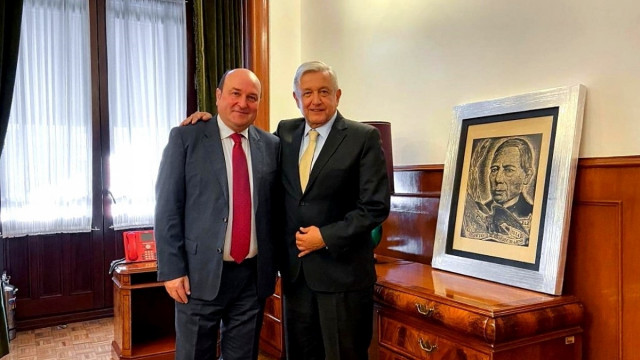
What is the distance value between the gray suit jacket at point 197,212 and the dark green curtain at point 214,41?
2.31 meters

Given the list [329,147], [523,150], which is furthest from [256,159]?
[523,150]

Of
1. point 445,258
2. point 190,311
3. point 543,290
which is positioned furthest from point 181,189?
point 543,290

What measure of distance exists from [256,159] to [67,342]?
2585mm

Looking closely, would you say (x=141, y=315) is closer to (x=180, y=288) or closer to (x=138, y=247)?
(x=138, y=247)

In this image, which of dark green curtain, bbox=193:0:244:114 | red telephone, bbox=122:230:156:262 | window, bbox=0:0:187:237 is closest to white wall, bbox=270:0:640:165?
dark green curtain, bbox=193:0:244:114

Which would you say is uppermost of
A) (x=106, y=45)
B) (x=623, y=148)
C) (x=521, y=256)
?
(x=106, y=45)

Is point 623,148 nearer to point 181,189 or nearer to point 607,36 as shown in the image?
point 607,36

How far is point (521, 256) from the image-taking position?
197 cm

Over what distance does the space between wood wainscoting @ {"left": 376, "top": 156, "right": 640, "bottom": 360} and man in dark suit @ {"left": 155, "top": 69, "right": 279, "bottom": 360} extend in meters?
1.14

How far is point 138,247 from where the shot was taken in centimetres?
299

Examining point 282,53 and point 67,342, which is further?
point 282,53

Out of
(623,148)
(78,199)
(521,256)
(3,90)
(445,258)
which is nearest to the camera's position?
(623,148)

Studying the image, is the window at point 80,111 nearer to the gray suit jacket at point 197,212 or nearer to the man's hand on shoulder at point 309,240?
the gray suit jacket at point 197,212

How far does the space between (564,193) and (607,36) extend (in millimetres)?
581
